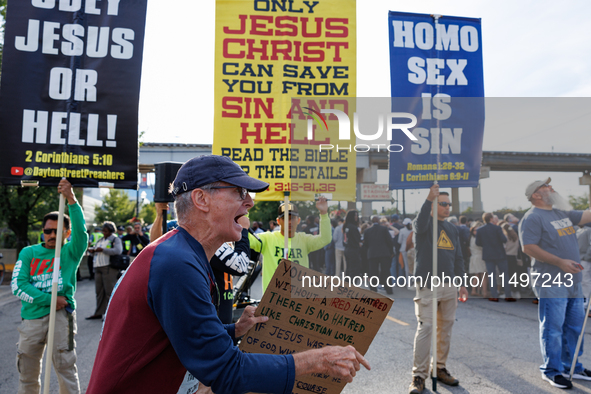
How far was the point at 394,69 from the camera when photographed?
4578 mm

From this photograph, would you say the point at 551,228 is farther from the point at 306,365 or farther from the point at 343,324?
the point at 306,365

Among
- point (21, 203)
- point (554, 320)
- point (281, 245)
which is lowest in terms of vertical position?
point (554, 320)

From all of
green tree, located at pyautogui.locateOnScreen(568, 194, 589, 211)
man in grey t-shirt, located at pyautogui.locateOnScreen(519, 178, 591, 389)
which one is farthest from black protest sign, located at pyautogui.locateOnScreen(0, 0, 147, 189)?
green tree, located at pyautogui.locateOnScreen(568, 194, 589, 211)

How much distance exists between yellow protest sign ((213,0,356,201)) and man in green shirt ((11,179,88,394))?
1.72 m

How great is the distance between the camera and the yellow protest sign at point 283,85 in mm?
4535

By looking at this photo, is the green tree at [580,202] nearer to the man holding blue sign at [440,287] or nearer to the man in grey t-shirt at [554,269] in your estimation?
the man in grey t-shirt at [554,269]

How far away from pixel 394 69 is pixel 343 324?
137 inches

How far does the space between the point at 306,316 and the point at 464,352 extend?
4.87 meters

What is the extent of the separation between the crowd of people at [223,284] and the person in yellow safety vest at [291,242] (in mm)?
15

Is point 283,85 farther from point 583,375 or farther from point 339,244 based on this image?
point 339,244

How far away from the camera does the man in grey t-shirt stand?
4.52 meters

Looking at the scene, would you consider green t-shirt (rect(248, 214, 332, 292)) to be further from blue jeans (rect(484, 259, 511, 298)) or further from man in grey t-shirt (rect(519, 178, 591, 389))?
man in grey t-shirt (rect(519, 178, 591, 389))

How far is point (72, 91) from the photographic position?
3.64 metres

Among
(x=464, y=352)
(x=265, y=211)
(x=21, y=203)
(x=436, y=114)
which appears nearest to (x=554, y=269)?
(x=464, y=352)
